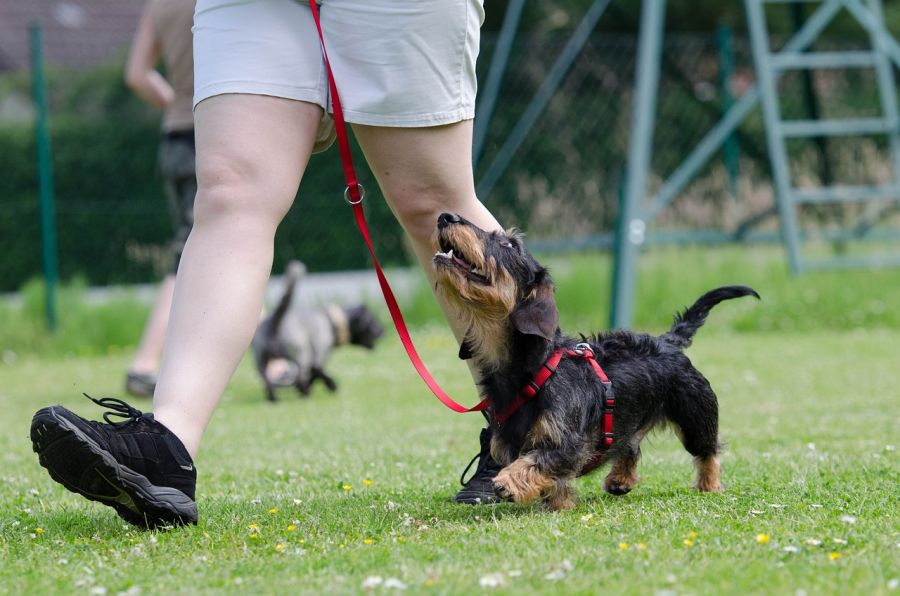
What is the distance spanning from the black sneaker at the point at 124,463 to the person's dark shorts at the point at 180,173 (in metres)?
3.96

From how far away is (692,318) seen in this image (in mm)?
4203

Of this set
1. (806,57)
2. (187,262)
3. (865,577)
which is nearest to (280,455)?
(187,262)

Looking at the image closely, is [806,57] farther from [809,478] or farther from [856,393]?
[809,478]

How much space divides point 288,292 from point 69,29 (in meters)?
19.5

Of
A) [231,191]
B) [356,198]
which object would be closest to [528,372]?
[356,198]

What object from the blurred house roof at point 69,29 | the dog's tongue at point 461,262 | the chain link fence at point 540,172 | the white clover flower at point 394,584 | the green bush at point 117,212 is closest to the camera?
the white clover flower at point 394,584

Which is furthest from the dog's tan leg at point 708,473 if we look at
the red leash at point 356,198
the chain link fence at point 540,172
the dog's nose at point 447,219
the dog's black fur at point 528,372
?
the chain link fence at point 540,172

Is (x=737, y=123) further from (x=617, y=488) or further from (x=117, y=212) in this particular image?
(x=617, y=488)

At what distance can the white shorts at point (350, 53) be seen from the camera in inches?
135

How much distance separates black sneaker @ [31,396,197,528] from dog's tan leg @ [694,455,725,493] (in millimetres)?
1625

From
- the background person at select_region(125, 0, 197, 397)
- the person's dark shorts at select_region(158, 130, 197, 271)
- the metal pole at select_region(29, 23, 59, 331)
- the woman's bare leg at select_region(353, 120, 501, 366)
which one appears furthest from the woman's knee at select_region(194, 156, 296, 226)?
the metal pole at select_region(29, 23, 59, 331)

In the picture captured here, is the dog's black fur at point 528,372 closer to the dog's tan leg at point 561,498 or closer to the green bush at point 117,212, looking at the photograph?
the dog's tan leg at point 561,498

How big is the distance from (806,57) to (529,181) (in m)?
4.14

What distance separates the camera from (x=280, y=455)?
512 cm
